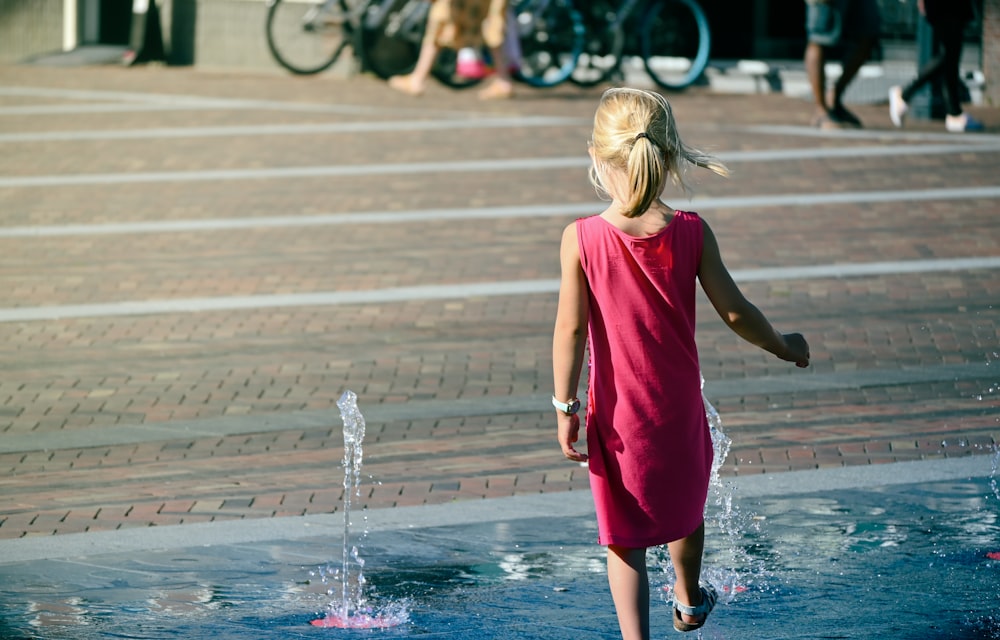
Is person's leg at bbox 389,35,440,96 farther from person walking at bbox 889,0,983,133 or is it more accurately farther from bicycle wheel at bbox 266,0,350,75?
person walking at bbox 889,0,983,133

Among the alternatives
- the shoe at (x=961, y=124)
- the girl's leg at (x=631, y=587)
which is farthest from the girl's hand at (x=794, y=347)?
the shoe at (x=961, y=124)

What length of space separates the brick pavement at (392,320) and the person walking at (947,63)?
30cm

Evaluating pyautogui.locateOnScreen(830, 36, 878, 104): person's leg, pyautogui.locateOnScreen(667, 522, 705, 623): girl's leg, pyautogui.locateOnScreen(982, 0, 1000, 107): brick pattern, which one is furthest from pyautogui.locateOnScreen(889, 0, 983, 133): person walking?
pyautogui.locateOnScreen(667, 522, 705, 623): girl's leg

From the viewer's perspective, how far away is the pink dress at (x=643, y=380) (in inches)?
146

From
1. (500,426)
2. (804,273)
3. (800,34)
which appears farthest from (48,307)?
(800,34)

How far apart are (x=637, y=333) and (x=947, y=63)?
11.8m

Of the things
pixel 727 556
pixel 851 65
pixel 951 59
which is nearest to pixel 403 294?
pixel 727 556

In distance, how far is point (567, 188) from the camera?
1213cm

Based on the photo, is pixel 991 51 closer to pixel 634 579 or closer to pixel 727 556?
pixel 727 556

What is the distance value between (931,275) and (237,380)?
13.7ft

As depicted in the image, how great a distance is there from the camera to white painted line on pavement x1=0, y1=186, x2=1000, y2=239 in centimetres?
1091

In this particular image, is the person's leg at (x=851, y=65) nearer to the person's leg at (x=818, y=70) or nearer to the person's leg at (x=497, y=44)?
the person's leg at (x=818, y=70)

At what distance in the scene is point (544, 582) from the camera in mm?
4836

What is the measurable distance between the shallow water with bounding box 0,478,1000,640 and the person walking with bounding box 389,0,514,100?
1215cm
